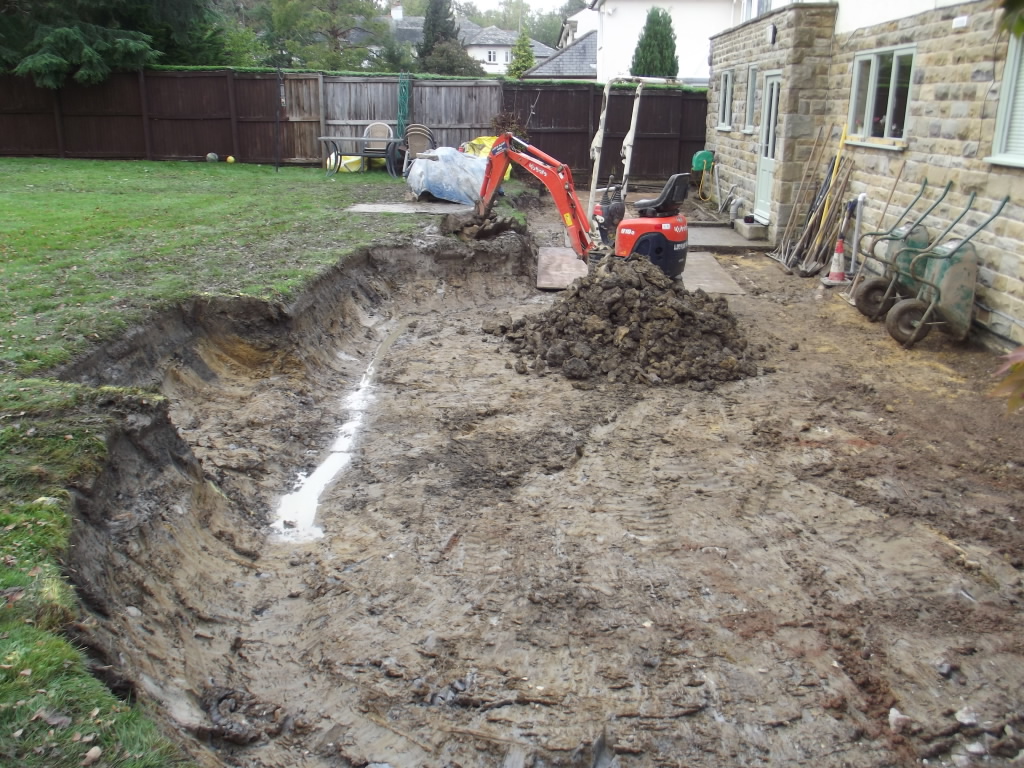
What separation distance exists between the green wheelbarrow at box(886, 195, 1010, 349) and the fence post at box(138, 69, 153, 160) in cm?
1773

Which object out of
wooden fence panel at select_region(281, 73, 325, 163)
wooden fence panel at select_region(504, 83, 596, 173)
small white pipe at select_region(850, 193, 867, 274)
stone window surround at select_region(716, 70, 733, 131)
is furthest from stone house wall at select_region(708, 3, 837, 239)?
wooden fence panel at select_region(281, 73, 325, 163)

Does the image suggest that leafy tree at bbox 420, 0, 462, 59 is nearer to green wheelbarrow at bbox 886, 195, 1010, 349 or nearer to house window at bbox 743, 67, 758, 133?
house window at bbox 743, 67, 758, 133

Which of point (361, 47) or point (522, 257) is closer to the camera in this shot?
point (522, 257)

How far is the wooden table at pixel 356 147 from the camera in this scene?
1855 cm

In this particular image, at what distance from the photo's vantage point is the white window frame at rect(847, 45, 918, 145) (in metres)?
10.4

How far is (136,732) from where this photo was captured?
106 inches

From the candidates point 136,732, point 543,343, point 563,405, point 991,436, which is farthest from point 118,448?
point 991,436

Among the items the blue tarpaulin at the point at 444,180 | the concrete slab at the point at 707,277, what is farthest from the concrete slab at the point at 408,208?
the concrete slab at the point at 707,277

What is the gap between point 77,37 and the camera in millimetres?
18609

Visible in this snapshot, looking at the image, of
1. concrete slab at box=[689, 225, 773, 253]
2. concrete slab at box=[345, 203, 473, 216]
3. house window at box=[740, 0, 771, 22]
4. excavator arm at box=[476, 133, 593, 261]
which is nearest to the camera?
excavator arm at box=[476, 133, 593, 261]

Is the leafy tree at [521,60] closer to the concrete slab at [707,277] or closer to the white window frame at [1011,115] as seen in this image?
the concrete slab at [707,277]

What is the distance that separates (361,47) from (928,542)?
38610mm

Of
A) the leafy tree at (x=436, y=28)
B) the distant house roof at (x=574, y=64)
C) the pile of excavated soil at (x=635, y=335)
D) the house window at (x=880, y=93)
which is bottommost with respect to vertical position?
the pile of excavated soil at (x=635, y=335)

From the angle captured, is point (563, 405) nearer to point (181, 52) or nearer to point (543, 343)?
point (543, 343)
